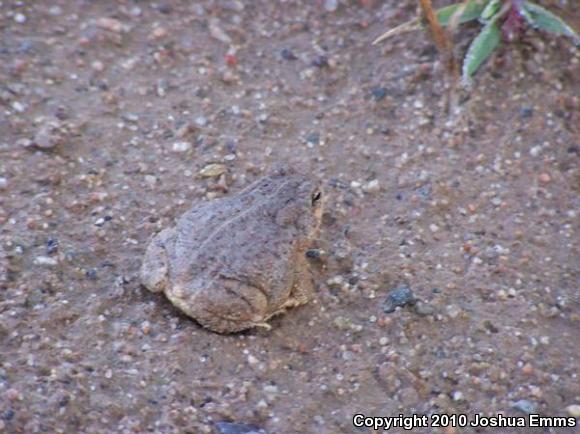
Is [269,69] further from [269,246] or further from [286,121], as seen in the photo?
[269,246]

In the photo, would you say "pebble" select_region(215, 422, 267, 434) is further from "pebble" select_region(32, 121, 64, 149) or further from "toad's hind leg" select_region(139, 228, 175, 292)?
"pebble" select_region(32, 121, 64, 149)

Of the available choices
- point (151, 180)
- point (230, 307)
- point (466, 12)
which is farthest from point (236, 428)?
point (466, 12)

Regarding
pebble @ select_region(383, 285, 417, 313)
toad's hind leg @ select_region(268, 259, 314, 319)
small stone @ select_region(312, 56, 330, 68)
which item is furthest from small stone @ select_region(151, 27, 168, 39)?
pebble @ select_region(383, 285, 417, 313)

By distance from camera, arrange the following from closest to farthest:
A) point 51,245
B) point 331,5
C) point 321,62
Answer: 1. point 51,245
2. point 321,62
3. point 331,5

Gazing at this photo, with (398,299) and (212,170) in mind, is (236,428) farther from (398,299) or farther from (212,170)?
(212,170)

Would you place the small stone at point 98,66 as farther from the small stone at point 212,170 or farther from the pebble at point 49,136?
the small stone at point 212,170

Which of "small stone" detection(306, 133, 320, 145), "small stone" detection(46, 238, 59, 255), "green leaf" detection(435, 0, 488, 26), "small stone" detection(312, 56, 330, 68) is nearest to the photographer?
"small stone" detection(46, 238, 59, 255)

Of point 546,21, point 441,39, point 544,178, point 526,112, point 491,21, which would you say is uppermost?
point 546,21
